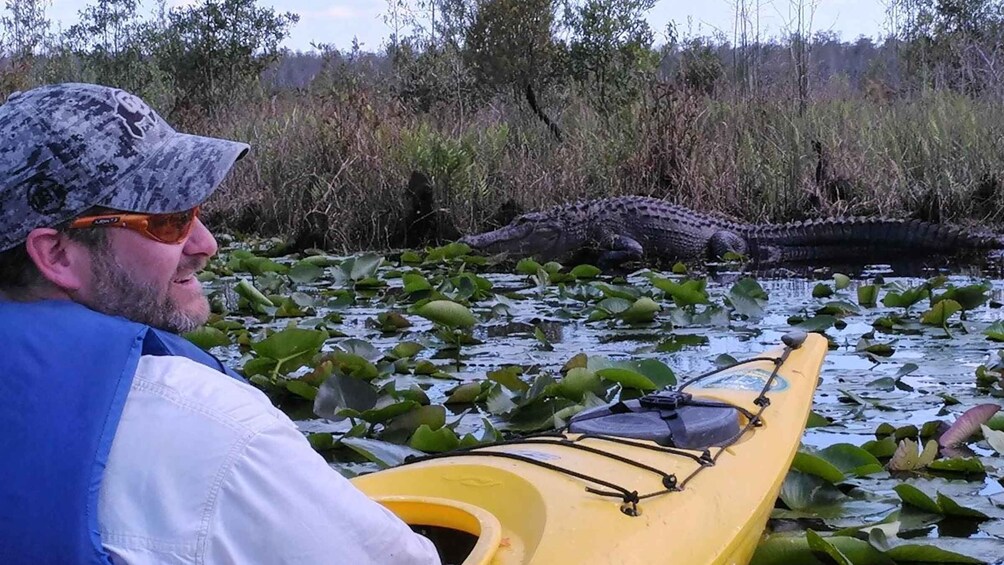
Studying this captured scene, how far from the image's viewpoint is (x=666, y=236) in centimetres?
976

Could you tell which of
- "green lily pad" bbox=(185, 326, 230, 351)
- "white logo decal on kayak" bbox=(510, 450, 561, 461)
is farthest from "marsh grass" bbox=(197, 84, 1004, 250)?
"white logo decal on kayak" bbox=(510, 450, 561, 461)

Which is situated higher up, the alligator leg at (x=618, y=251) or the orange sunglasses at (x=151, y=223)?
the orange sunglasses at (x=151, y=223)

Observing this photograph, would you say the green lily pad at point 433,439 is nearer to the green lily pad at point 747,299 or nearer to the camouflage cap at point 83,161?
the camouflage cap at point 83,161

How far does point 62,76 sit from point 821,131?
386 inches

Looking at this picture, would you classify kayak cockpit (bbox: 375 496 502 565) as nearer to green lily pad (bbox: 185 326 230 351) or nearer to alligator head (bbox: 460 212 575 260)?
green lily pad (bbox: 185 326 230 351)

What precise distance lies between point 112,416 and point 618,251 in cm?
851

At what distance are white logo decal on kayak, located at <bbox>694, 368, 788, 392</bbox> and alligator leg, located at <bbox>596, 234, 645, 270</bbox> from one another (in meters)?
6.17

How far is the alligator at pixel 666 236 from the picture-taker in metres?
9.64

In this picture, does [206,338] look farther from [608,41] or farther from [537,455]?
[608,41]

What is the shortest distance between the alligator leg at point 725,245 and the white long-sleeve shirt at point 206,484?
840 centimetres

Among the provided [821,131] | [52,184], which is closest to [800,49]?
[821,131]

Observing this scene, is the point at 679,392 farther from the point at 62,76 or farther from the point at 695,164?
the point at 62,76

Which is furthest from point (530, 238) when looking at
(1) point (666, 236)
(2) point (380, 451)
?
(2) point (380, 451)

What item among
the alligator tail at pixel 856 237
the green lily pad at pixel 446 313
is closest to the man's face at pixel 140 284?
the green lily pad at pixel 446 313
